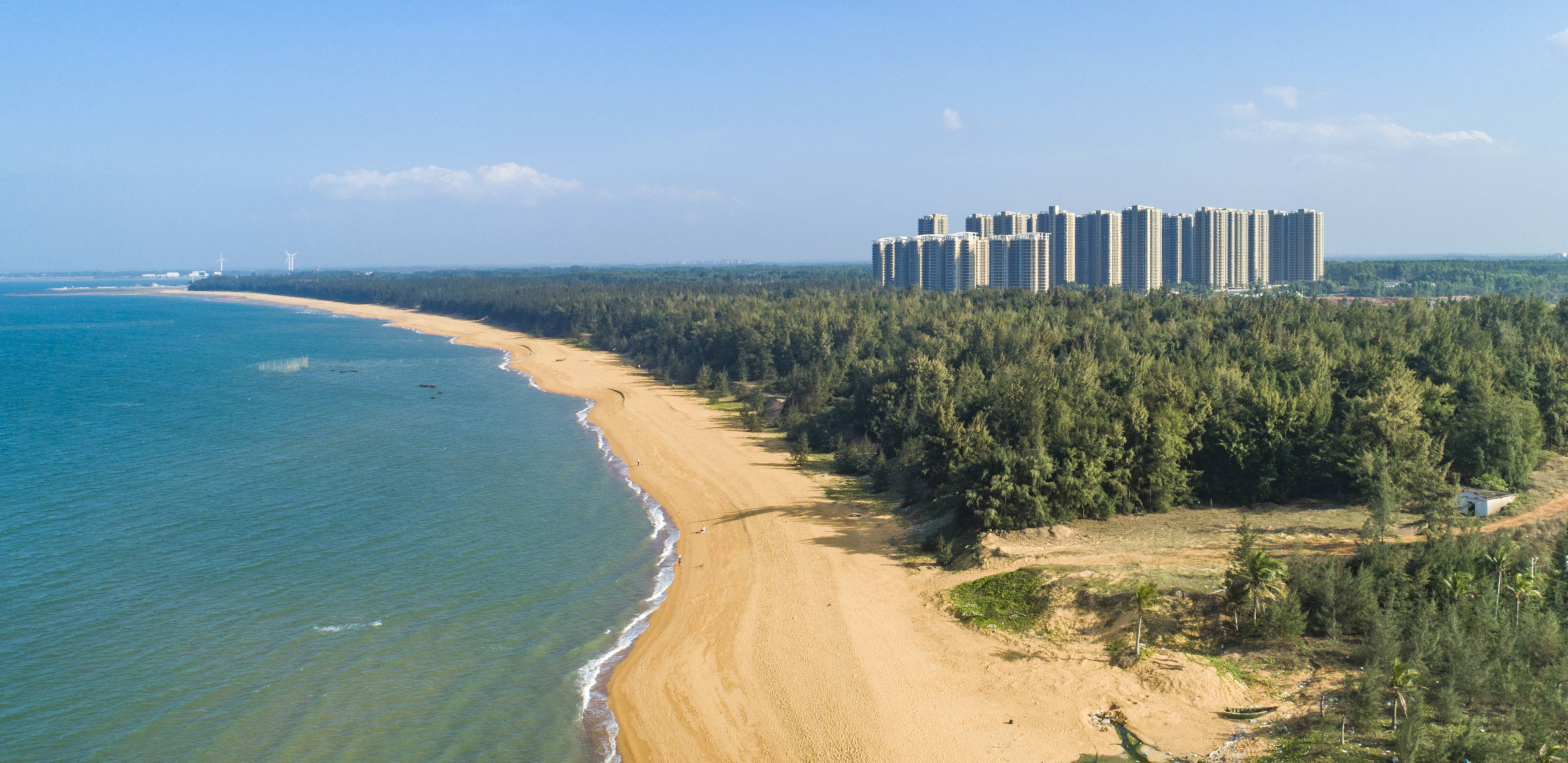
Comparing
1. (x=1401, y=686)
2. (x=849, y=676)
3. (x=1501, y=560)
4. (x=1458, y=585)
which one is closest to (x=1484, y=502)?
(x=1501, y=560)

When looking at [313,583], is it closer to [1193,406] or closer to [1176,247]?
[1193,406]

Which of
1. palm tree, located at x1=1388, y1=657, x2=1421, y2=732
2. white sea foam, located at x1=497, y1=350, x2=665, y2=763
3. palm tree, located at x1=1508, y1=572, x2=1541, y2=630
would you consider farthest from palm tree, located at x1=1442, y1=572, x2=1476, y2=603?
white sea foam, located at x1=497, y1=350, x2=665, y2=763

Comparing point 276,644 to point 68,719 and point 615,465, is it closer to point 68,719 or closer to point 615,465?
point 68,719

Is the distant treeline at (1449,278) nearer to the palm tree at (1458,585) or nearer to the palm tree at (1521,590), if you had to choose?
the palm tree at (1521,590)

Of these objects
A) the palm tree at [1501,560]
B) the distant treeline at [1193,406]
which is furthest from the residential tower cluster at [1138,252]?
the palm tree at [1501,560]

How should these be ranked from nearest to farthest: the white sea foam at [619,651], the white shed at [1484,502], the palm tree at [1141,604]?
the white sea foam at [619,651] → the palm tree at [1141,604] → the white shed at [1484,502]

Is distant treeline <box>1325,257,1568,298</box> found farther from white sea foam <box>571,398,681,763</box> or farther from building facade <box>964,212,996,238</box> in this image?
white sea foam <box>571,398,681,763</box>
